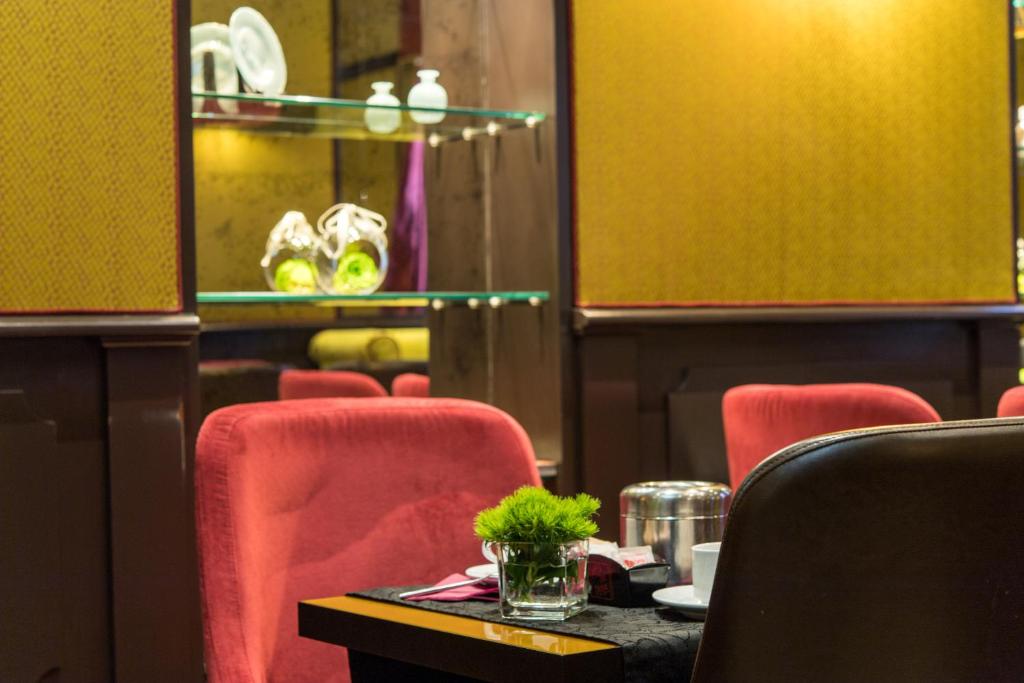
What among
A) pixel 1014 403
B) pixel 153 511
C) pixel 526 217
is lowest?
pixel 153 511

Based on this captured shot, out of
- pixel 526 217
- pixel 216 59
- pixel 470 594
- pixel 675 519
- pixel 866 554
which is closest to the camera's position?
pixel 866 554

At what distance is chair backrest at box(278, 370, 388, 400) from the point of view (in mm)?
3092

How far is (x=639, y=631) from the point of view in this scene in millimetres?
1262

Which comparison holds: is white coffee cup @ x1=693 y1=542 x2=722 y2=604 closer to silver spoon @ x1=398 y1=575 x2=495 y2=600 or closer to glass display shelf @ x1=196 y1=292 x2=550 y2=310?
silver spoon @ x1=398 y1=575 x2=495 y2=600

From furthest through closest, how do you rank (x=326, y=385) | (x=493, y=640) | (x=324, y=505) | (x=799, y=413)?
(x=326, y=385) < (x=799, y=413) < (x=324, y=505) < (x=493, y=640)

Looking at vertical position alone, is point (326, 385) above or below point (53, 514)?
above

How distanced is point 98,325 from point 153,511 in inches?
14.0

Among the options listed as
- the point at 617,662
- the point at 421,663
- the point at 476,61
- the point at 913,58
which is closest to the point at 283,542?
the point at 421,663

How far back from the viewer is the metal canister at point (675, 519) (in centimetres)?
160

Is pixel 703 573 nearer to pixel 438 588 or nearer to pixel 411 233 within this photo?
pixel 438 588

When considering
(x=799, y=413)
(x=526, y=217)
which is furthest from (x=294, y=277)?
(x=799, y=413)

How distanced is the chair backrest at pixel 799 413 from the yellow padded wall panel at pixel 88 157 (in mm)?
1116

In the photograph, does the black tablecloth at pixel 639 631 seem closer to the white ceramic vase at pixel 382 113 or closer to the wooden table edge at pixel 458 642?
the wooden table edge at pixel 458 642

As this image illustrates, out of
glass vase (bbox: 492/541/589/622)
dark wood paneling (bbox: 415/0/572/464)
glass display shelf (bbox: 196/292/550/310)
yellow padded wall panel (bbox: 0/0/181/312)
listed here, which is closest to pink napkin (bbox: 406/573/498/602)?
glass vase (bbox: 492/541/589/622)
